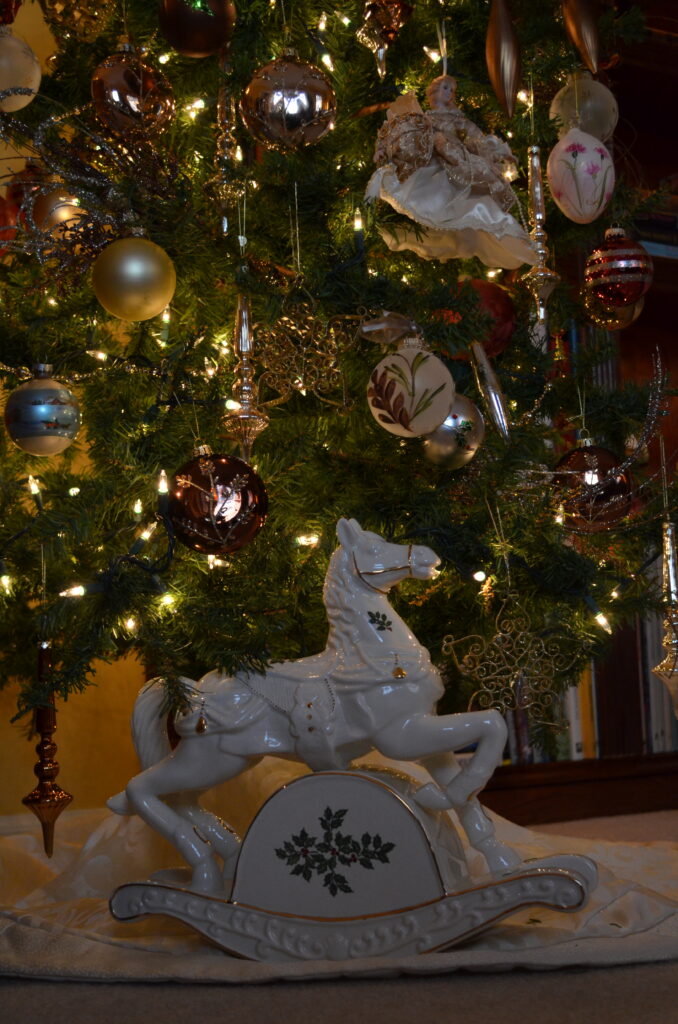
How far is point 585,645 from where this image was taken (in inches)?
58.5

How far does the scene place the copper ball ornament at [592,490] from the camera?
5.05 feet

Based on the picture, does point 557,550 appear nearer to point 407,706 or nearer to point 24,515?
point 407,706

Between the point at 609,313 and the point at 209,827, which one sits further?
the point at 609,313

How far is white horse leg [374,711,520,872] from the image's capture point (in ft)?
3.85

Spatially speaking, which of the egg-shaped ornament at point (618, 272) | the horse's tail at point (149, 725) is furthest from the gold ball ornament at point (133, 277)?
the egg-shaped ornament at point (618, 272)

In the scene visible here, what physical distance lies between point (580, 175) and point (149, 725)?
100cm

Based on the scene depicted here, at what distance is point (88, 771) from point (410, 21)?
1.48 meters

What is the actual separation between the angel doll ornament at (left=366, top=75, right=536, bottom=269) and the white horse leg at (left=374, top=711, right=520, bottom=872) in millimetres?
686

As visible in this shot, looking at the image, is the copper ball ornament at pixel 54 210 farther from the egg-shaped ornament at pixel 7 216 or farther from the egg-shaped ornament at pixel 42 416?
the egg-shaped ornament at pixel 42 416

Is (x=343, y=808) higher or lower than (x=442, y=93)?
lower

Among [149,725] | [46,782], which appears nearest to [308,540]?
[149,725]

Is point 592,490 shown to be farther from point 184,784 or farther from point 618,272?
point 184,784

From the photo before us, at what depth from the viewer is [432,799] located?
1186mm

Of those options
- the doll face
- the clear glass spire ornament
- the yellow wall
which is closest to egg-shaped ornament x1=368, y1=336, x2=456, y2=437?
the clear glass spire ornament
